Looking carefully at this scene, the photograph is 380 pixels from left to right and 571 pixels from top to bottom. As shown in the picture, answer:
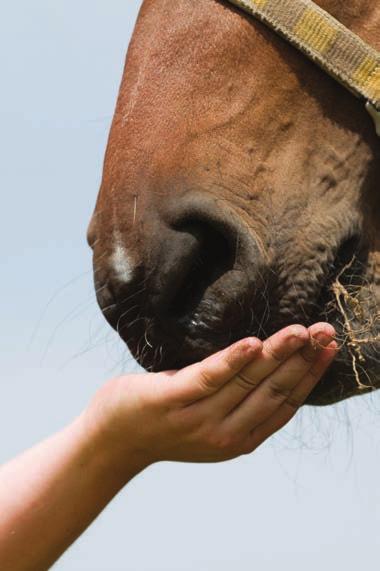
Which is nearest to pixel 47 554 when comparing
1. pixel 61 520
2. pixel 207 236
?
pixel 61 520

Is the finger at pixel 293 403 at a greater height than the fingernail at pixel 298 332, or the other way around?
the fingernail at pixel 298 332

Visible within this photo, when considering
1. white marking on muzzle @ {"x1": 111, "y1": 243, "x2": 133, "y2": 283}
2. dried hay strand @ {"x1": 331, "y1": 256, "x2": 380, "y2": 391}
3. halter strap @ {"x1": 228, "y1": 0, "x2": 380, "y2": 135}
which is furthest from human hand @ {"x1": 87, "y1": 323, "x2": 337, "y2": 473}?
halter strap @ {"x1": 228, "y1": 0, "x2": 380, "y2": 135}

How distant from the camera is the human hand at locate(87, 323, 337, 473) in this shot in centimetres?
285

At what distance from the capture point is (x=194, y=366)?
9.71ft

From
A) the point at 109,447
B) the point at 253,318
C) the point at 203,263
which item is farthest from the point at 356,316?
the point at 109,447

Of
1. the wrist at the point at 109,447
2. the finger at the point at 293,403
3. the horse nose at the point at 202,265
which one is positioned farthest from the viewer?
the wrist at the point at 109,447

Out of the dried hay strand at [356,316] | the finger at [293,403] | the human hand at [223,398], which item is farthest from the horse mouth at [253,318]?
the finger at [293,403]

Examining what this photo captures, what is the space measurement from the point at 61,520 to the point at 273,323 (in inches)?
32.5

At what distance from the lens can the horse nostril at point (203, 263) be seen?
Result: 3.23 metres

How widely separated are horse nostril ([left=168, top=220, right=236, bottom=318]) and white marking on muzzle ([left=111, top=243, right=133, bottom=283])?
130 mm

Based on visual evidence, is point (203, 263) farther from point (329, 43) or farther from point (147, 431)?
point (329, 43)

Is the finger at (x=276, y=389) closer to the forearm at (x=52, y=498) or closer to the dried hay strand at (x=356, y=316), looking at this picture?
the dried hay strand at (x=356, y=316)

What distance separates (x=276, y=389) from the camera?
116 inches

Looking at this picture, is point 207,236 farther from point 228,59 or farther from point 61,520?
point 61,520
